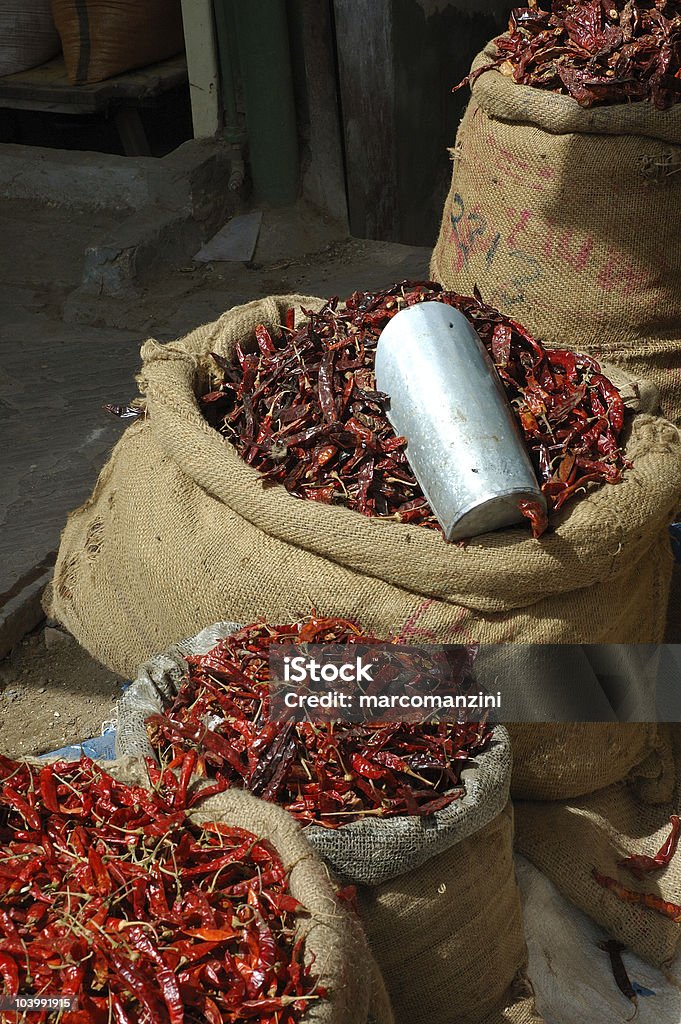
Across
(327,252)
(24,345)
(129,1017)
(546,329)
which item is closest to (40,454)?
(24,345)

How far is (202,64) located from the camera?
20.7 feet

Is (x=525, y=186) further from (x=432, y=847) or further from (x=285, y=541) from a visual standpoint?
(x=432, y=847)

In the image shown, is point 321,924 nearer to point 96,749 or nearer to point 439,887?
point 439,887

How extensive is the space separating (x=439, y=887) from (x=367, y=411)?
1.21 meters

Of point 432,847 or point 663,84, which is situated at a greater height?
point 663,84

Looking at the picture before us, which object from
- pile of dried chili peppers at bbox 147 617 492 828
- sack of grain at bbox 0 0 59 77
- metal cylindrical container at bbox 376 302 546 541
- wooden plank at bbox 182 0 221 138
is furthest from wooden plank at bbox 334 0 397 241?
pile of dried chili peppers at bbox 147 617 492 828

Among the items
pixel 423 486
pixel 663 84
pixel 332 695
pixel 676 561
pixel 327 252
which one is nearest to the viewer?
pixel 332 695

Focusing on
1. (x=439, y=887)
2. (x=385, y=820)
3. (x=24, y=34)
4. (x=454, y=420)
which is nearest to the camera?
(x=385, y=820)

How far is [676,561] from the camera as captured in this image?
145 inches

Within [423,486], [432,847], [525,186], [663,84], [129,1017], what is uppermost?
[663,84]

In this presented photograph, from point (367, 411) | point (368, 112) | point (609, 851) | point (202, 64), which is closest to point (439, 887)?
point (609, 851)

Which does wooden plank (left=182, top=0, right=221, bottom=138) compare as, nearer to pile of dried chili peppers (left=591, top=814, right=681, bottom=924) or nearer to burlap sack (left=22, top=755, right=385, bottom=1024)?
pile of dried chili peppers (left=591, top=814, right=681, bottom=924)

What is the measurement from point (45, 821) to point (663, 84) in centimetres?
292

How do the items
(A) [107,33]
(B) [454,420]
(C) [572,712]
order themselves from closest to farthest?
(B) [454,420] < (C) [572,712] < (A) [107,33]
